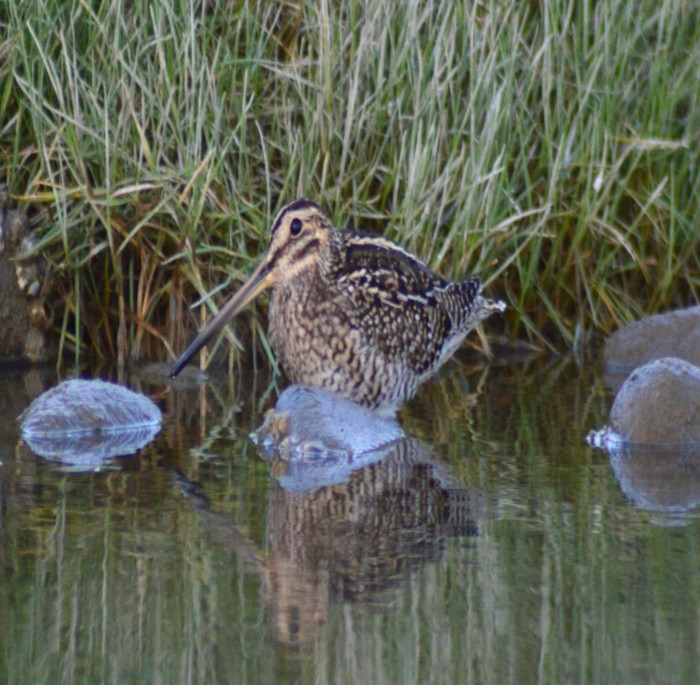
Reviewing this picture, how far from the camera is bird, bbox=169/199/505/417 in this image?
5434mm

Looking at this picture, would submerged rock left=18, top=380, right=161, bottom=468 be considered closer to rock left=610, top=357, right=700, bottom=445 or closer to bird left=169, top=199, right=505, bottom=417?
bird left=169, top=199, right=505, bottom=417

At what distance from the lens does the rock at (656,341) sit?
255 inches

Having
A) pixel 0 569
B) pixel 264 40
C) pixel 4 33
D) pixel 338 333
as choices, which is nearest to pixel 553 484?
pixel 338 333

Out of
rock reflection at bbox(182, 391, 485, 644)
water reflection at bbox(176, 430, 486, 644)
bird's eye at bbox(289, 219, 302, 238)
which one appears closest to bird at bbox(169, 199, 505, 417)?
bird's eye at bbox(289, 219, 302, 238)

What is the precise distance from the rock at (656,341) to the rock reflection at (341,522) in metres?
1.78

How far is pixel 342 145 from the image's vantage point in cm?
657

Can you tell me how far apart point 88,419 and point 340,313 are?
1.01m

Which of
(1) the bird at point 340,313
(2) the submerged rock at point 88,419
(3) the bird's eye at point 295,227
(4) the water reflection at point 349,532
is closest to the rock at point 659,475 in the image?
(4) the water reflection at point 349,532

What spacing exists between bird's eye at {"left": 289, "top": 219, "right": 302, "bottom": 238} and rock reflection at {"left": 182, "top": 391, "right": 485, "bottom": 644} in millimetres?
731

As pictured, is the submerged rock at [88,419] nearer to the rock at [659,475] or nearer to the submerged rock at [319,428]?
the submerged rock at [319,428]

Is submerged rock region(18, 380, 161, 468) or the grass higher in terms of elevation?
the grass

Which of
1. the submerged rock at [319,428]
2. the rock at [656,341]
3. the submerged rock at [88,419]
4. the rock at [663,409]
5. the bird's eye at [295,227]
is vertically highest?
the bird's eye at [295,227]

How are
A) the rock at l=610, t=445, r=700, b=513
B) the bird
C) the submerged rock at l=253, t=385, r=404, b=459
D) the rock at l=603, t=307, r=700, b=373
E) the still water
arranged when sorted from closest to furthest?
the still water < the rock at l=610, t=445, r=700, b=513 < the submerged rock at l=253, t=385, r=404, b=459 < the bird < the rock at l=603, t=307, r=700, b=373

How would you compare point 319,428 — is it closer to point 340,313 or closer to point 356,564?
point 340,313
